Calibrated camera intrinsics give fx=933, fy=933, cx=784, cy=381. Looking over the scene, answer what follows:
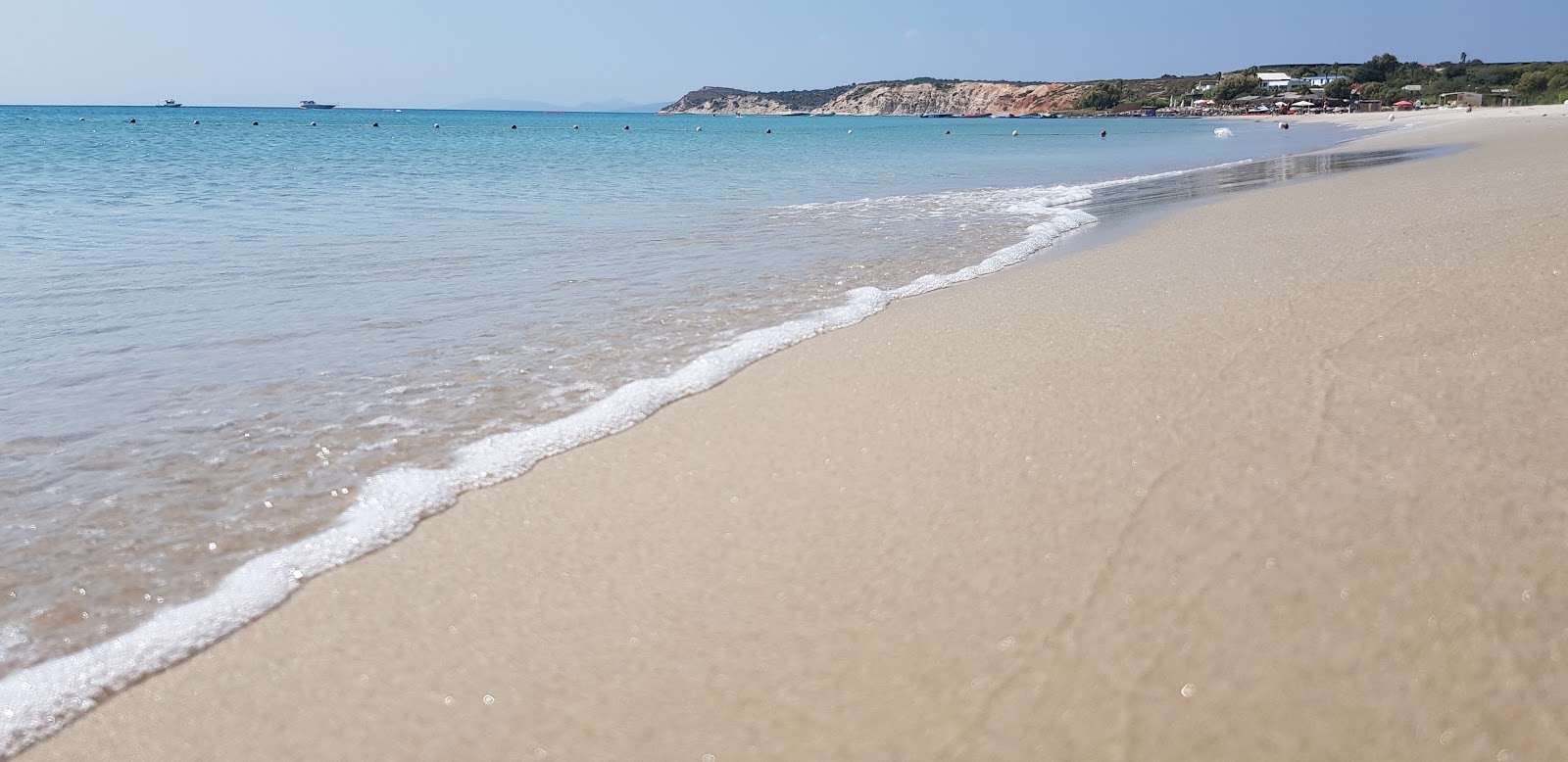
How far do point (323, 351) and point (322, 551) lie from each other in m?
3.47

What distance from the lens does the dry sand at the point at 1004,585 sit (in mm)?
2332

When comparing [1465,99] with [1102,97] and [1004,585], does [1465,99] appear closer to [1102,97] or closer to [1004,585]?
[1102,97]

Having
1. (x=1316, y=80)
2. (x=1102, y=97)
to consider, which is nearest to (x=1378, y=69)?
(x=1316, y=80)

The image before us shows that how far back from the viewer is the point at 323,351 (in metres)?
6.67

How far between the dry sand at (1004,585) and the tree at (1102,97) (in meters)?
165

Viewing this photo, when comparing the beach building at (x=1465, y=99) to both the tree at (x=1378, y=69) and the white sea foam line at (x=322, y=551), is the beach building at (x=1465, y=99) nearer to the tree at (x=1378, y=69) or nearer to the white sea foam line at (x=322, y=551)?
the tree at (x=1378, y=69)

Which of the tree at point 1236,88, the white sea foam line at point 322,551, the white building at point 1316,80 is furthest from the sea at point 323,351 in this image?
the tree at point 1236,88

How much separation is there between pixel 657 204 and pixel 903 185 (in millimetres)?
7372

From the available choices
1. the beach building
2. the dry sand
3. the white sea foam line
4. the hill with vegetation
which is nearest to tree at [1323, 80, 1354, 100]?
the hill with vegetation

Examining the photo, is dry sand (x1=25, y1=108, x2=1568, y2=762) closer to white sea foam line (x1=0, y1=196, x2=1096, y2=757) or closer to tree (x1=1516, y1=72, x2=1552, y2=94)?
white sea foam line (x1=0, y1=196, x2=1096, y2=757)

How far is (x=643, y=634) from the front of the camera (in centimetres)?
289

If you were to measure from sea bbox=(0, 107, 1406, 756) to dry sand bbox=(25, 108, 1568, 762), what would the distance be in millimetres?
376

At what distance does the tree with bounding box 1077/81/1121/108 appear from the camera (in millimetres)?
156000

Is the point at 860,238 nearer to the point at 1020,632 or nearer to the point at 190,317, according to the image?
the point at 190,317
